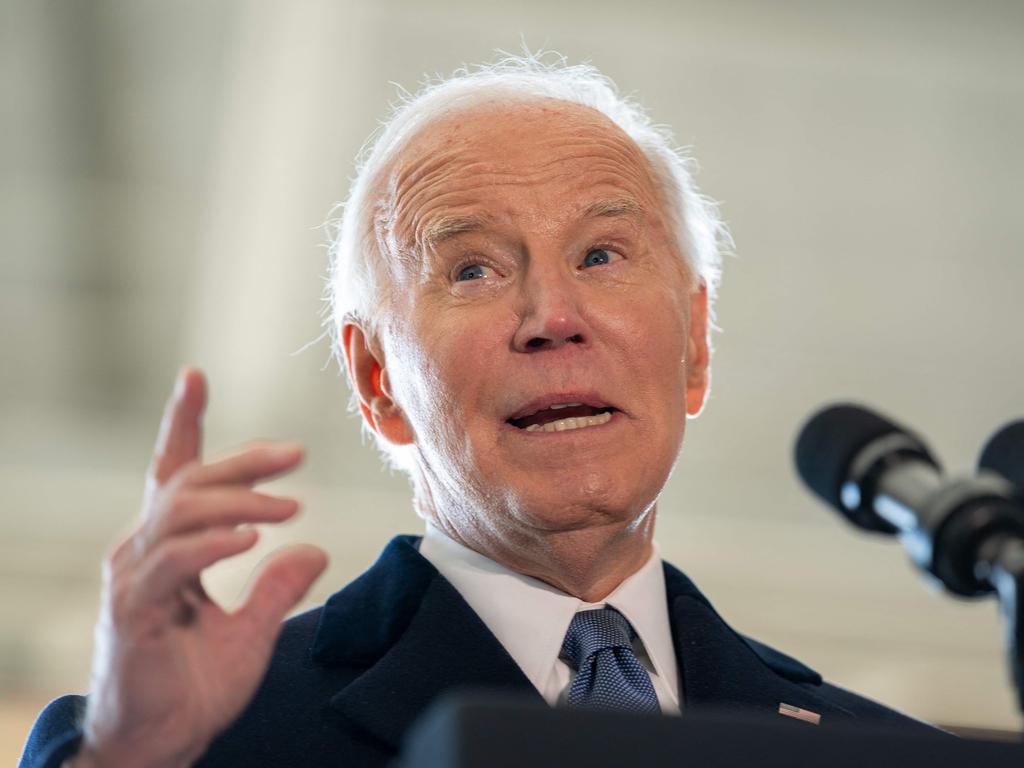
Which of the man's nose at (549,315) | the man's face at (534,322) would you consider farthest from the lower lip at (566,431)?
the man's nose at (549,315)

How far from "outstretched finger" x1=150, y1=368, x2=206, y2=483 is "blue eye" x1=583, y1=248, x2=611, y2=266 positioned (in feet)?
3.24

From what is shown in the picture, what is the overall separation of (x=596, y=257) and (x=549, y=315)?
232 millimetres

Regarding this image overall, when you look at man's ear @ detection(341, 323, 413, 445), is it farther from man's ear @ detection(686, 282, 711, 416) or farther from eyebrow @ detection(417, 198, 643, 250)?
man's ear @ detection(686, 282, 711, 416)

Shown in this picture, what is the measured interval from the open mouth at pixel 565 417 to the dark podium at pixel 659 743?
1088mm

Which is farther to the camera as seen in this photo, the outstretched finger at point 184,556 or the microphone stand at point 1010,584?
the outstretched finger at point 184,556

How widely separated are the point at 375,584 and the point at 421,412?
29 centimetres

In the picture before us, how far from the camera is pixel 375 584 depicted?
91.6 inches

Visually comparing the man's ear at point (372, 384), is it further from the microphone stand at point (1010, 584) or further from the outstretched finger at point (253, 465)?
the microphone stand at point (1010, 584)

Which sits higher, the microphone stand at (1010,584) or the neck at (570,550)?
the neck at (570,550)

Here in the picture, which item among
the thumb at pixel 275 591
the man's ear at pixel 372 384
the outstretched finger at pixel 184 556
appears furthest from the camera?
the man's ear at pixel 372 384

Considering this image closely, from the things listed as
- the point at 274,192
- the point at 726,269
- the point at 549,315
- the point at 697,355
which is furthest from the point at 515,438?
the point at 726,269

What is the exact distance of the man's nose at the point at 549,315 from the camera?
7.19ft

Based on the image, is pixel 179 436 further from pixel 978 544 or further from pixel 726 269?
pixel 726 269

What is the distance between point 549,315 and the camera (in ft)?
7.19
